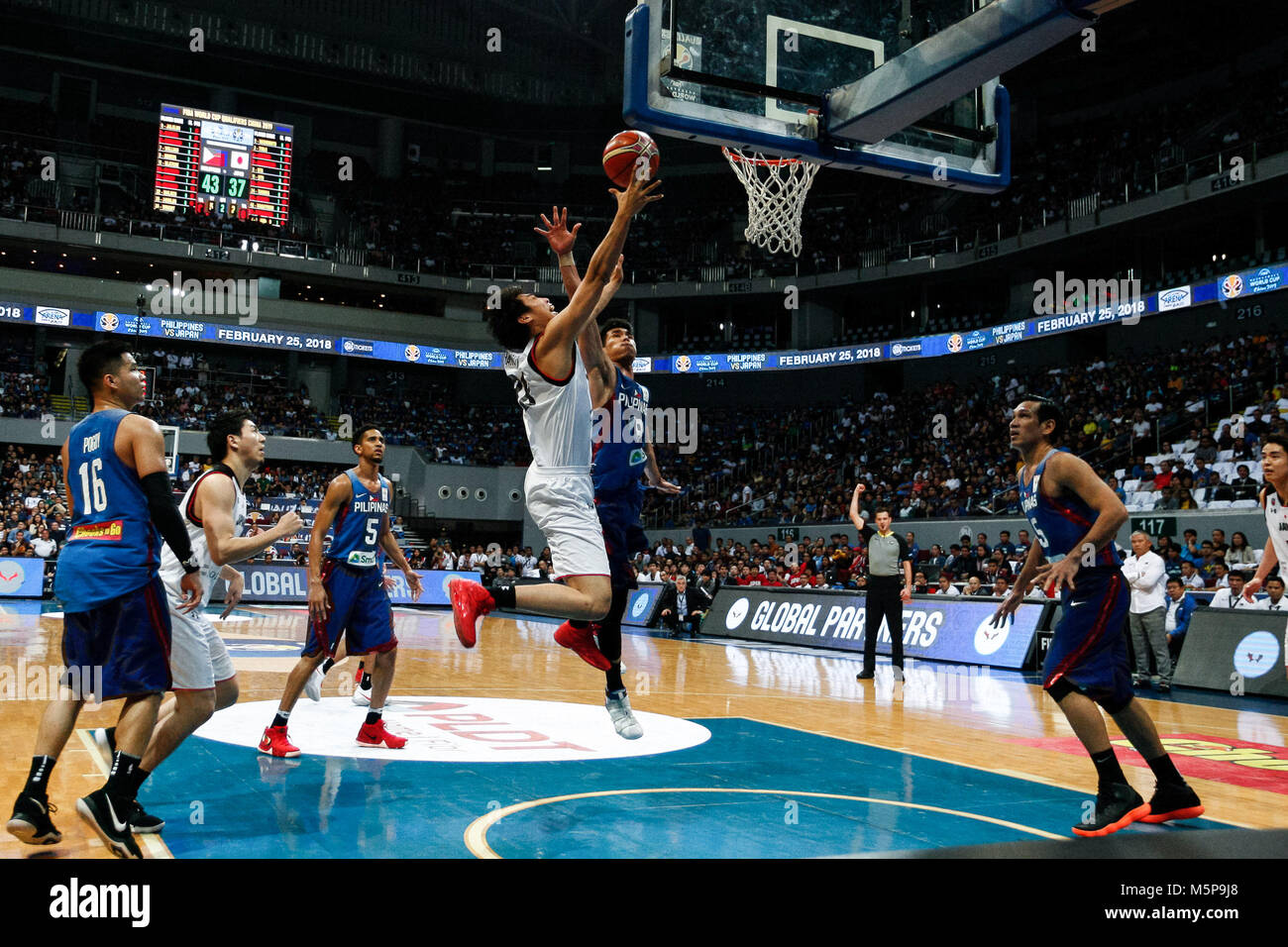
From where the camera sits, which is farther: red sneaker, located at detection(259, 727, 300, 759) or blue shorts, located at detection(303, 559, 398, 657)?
blue shorts, located at detection(303, 559, 398, 657)

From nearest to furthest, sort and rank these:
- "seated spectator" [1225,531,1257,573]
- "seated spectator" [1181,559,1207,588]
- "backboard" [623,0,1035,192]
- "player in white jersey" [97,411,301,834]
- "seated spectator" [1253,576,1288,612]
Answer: "player in white jersey" [97,411,301,834]
"backboard" [623,0,1035,192]
"seated spectator" [1253,576,1288,612]
"seated spectator" [1181,559,1207,588]
"seated spectator" [1225,531,1257,573]

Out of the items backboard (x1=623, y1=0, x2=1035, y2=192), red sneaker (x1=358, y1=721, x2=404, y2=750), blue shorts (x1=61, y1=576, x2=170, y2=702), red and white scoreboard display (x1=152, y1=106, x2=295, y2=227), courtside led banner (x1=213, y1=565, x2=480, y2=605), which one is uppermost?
red and white scoreboard display (x1=152, y1=106, x2=295, y2=227)

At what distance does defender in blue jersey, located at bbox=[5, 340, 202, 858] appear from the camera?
4.05 m

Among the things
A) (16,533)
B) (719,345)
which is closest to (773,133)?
(16,533)

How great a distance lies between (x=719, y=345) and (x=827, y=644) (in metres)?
20.7

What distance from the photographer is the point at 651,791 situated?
540 centimetres

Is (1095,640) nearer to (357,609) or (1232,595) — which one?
(357,609)

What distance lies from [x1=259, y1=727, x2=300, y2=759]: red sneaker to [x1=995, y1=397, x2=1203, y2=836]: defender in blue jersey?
14.3 feet

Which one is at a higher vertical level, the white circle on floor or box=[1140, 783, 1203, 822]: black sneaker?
box=[1140, 783, 1203, 822]: black sneaker

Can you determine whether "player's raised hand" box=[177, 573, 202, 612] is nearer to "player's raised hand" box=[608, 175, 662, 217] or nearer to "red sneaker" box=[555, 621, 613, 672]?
"red sneaker" box=[555, 621, 613, 672]

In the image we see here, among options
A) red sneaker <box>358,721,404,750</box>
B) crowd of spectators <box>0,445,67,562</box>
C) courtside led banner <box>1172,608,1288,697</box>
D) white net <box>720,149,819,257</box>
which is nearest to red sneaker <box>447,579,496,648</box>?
red sneaker <box>358,721,404,750</box>

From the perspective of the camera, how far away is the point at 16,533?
2333cm
